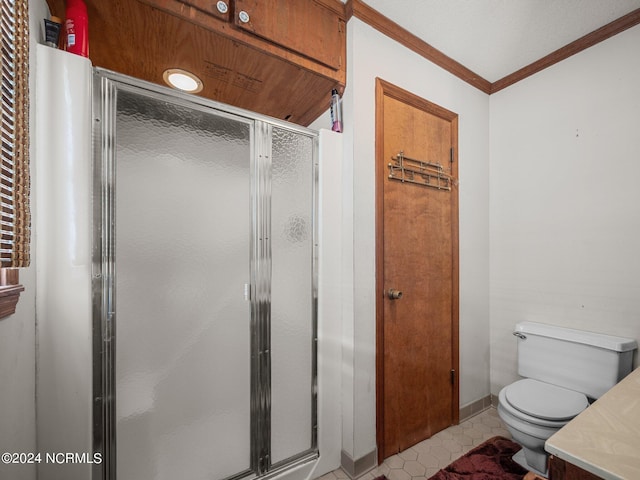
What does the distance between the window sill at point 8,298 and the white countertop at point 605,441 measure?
1481 mm

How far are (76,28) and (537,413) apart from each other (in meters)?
2.61

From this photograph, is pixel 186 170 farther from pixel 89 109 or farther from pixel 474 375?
pixel 474 375

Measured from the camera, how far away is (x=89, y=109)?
1008 millimetres

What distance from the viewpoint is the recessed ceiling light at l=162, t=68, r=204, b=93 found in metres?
1.50

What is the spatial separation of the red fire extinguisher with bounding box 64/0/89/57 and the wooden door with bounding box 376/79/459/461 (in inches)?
52.7

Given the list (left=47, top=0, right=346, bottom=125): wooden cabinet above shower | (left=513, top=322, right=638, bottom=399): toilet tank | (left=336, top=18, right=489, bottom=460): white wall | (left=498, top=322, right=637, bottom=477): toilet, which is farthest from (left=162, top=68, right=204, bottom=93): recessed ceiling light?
(left=513, top=322, right=638, bottom=399): toilet tank

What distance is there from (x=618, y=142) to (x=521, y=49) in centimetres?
85

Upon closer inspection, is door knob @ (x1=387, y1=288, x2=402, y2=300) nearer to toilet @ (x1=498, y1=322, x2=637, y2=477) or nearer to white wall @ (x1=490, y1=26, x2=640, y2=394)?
toilet @ (x1=498, y1=322, x2=637, y2=477)

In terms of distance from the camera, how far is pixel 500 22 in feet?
5.44

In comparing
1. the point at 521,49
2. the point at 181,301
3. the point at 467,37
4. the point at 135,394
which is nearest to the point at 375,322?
the point at 181,301

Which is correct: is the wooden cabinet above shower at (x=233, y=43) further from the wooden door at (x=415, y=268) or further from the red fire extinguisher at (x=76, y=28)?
the wooden door at (x=415, y=268)

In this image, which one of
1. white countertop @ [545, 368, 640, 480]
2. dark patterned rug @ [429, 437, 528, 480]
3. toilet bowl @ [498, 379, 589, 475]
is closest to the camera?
white countertop @ [545, 368, 640, 480]
